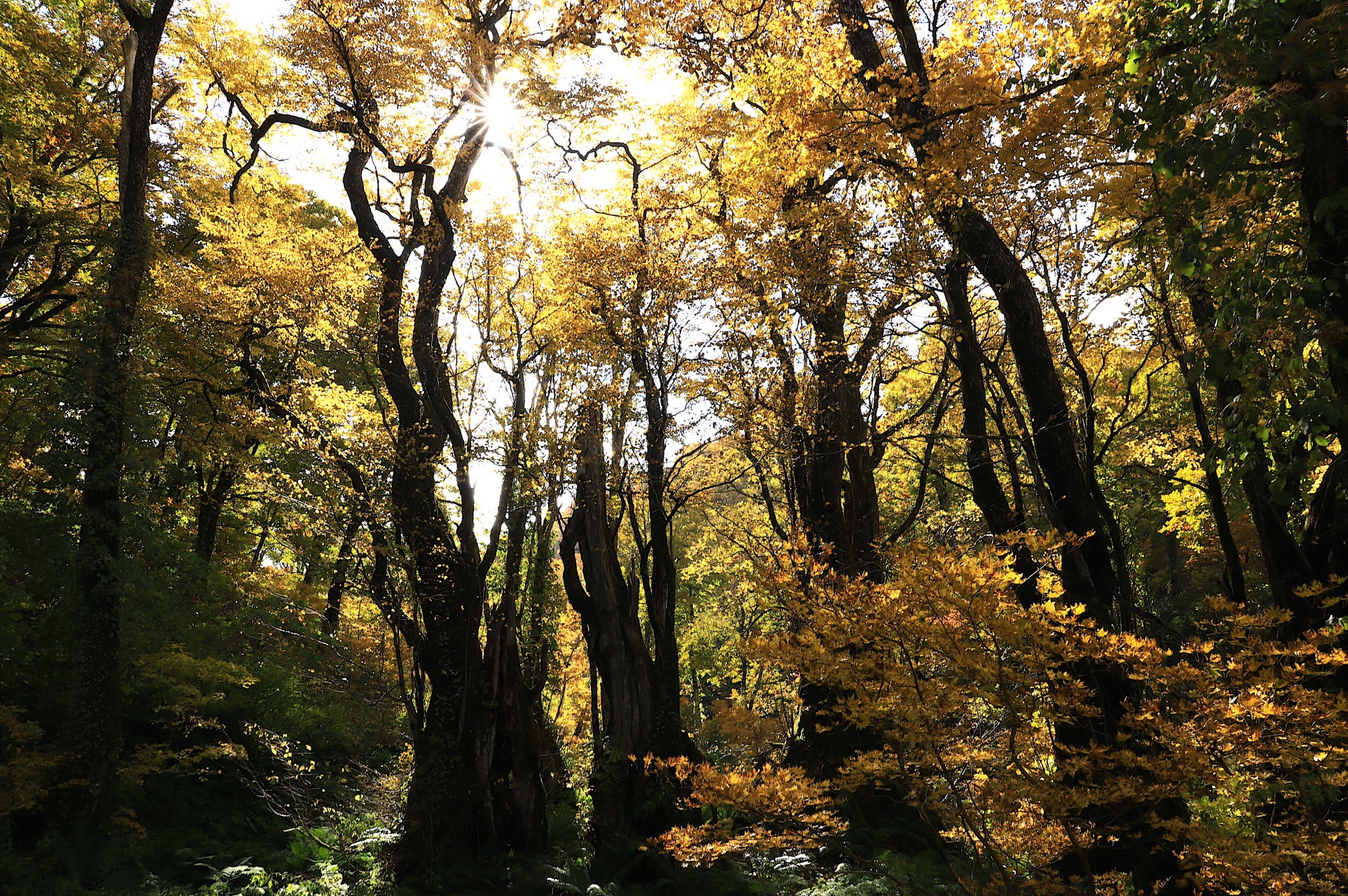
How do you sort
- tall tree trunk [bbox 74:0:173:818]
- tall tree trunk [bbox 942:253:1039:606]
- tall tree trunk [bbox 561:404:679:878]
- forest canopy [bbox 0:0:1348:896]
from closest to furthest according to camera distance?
forest canopy [bbox 0:0:1348:896] < tall tree trunk [bbox 942:253:1039:606] < tall tree trunk [bbox 74:0:173:818] < tall tree trunk [bbox 561:404:679:878]

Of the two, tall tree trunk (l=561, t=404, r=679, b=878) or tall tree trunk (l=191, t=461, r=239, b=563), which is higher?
tall tree trunk (l=191, t=461, r=239, b=563)

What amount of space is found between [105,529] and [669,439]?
19.7ft

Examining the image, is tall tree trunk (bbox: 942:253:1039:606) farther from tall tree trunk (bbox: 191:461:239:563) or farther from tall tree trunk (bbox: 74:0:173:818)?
tall tree trunk (bbox: 191:461:239:563)

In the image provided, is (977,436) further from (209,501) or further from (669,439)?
(209,501)

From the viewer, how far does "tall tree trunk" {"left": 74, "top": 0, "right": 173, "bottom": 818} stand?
755 cm

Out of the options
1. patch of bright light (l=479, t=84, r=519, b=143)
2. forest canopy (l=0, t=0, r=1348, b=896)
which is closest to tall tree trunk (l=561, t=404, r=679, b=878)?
forest canopy (l=0, t=0, r=1348, b=896)

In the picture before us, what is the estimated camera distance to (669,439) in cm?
943

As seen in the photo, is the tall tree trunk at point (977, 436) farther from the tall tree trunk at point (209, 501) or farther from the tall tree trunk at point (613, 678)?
the tall tree trunk at point (209, 501)

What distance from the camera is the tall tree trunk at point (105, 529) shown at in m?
7.55

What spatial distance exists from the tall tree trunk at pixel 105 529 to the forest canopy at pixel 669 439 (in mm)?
41

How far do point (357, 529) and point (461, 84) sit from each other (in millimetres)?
5850

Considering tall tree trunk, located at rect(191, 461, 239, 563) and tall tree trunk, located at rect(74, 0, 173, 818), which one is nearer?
tall tree trunk, located at rect(74, 0, 173, 818)

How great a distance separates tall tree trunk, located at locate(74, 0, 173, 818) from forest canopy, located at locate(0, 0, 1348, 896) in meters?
0.04

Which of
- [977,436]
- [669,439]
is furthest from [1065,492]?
[669,439]
